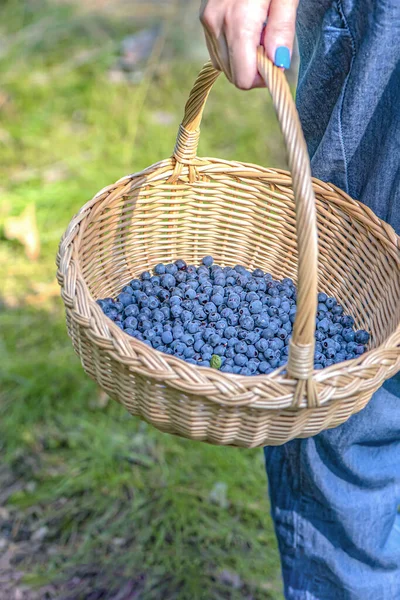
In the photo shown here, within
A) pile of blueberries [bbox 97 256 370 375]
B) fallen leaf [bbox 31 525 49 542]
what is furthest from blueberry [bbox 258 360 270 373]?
fallen leaf [bbox 31 525 49 542]

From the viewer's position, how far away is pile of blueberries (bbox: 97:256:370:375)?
97 cm

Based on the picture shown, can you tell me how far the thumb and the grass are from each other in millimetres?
1063

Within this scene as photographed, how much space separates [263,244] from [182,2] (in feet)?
7.46

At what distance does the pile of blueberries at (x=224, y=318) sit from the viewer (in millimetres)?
969

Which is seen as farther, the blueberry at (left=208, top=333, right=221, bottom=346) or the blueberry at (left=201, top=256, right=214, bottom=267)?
the blueberry at (left=201, top=256, right=214, bottom=267)

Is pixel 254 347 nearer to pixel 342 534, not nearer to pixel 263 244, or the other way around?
pixel 263 244

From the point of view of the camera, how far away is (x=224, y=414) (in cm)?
77

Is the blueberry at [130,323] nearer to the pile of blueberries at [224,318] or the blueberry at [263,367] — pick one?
the pile of blueberries at [224,318]

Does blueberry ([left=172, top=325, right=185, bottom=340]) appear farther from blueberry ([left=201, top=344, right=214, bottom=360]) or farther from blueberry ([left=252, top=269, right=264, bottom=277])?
blueberry ([left=252, top=269, right=264, bottom=277])

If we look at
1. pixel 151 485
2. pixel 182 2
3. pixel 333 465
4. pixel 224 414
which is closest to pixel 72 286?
pixel 224 414

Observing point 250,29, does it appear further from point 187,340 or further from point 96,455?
point 96,455

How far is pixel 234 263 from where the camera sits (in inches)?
47.0

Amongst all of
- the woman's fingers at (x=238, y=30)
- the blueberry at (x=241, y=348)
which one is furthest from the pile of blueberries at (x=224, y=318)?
the woman's fingers at (x=238, y=30)

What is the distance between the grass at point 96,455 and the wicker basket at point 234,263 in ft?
2.12
